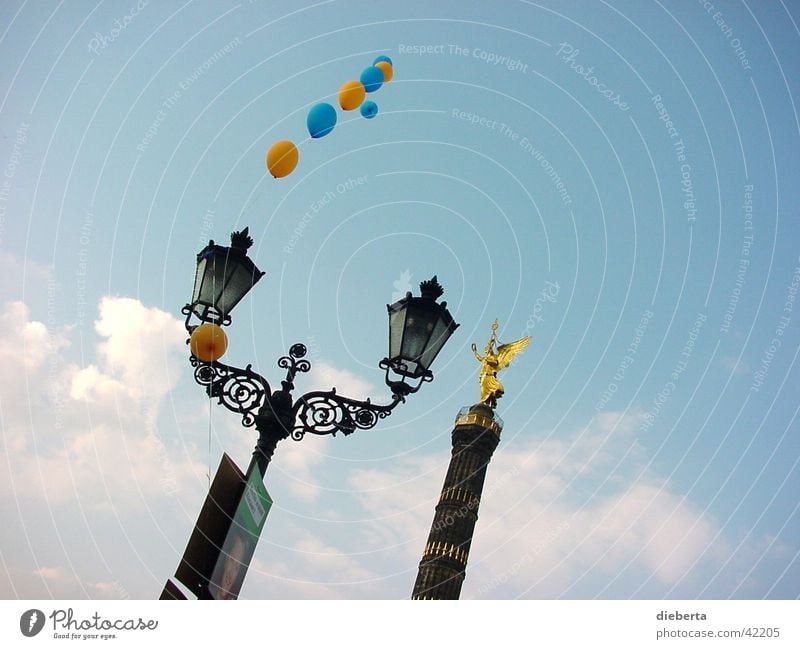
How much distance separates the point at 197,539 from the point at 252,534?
0.38 metres

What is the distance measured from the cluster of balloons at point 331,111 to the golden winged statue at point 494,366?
1262 inches

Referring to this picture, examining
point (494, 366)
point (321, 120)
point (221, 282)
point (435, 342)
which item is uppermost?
point (494, 366)

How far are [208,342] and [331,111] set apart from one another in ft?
10.5

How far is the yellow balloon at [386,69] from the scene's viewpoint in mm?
8891

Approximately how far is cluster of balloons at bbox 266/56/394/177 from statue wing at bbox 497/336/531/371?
32.1 metres

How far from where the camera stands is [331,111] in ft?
25.5

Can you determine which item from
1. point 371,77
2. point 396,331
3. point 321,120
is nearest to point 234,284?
point 396,331

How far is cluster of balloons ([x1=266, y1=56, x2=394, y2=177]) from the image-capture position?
282 inches

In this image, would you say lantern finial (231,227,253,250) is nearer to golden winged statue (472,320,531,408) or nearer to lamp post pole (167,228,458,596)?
lamp post pole (167,228,458,596)

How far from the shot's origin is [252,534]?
4.88 meters

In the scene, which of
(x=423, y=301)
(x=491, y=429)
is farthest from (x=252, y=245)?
(x=491, y=429)
